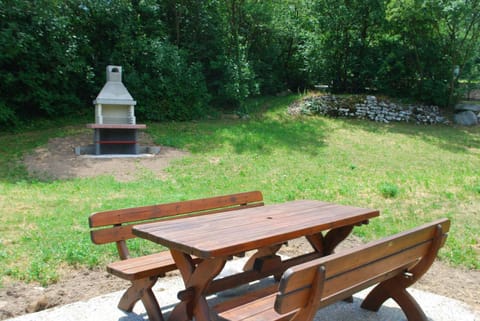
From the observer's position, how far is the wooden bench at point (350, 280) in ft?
7.04

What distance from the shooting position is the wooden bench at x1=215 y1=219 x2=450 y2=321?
7.04 feet

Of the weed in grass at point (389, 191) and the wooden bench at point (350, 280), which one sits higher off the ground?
the wooden bench at point (350, 280)

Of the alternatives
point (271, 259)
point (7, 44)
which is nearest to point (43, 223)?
point (271, 259)

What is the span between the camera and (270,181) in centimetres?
809

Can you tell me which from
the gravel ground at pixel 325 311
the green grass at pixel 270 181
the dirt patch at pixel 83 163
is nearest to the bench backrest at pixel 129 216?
the gravel ground at pixel 325 311

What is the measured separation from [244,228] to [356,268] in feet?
2.53

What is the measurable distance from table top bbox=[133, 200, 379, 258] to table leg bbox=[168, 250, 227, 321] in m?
0.16

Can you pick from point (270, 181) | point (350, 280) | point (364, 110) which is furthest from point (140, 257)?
point (364, 110)

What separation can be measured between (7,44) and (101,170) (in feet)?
16.5

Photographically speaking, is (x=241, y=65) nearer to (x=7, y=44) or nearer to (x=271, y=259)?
(x=7, y=44)

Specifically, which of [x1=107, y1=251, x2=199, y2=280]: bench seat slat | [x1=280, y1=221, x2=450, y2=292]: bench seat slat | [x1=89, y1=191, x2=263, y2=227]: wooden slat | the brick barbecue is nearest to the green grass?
the brick barbecue

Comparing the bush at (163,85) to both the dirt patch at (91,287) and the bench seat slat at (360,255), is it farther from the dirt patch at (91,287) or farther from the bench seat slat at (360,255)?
the bench seat slat at (360,255)

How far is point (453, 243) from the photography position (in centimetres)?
499

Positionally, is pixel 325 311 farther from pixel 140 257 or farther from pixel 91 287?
pixel 91 287
